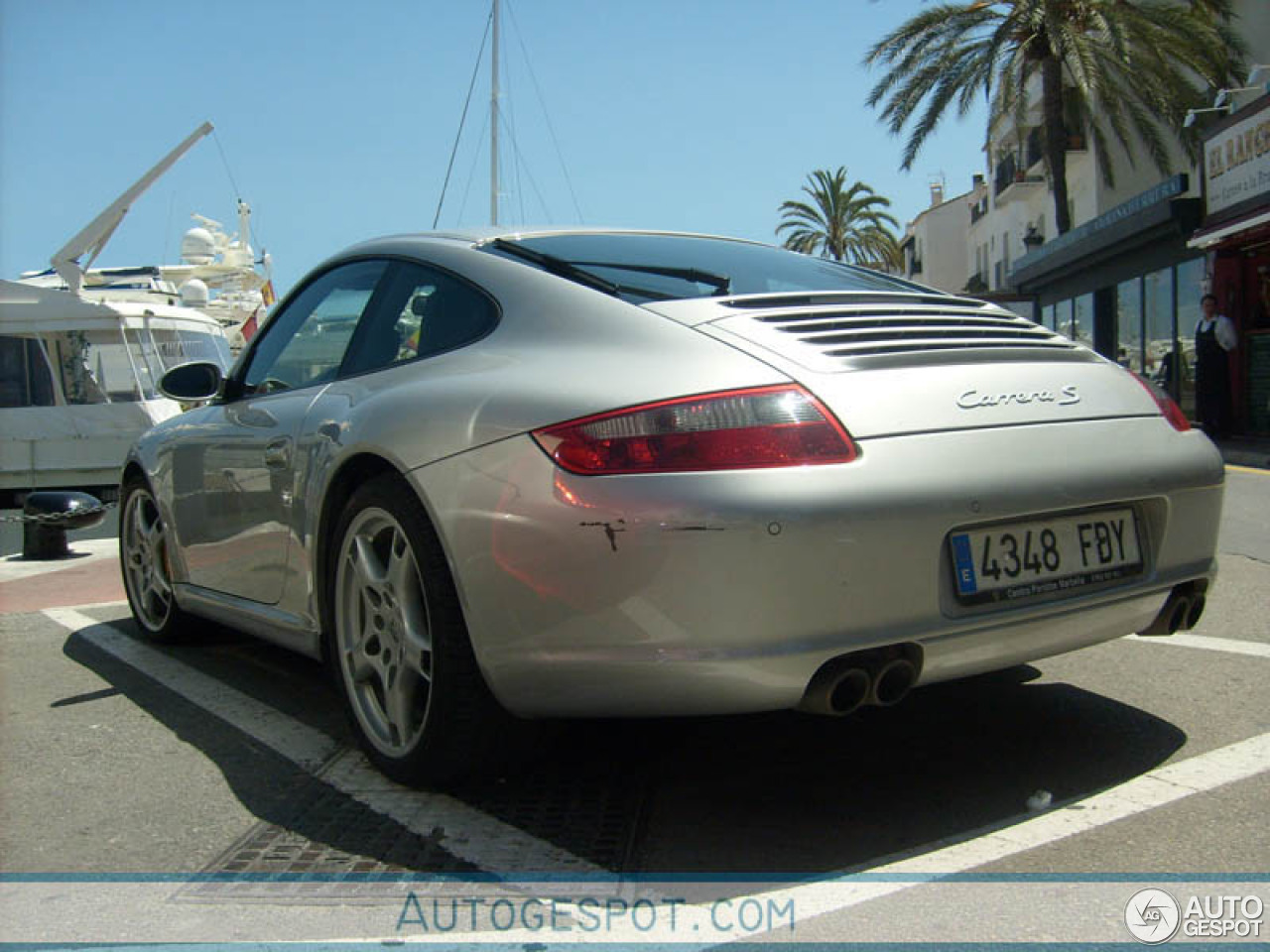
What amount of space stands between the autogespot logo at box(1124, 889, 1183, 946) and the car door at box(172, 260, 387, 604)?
236 cm

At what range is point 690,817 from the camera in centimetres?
285

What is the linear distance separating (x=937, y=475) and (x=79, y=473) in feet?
55.9

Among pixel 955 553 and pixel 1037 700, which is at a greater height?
pixel 955 553

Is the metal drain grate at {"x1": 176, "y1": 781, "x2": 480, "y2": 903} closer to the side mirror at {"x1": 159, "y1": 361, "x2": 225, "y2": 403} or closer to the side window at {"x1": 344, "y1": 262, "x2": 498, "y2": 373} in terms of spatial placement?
the side window at {"x1": 344, "y1": 262, "x2": 498, "y2": 373}

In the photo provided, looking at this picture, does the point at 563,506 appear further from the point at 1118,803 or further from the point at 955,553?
the point at 1118,803

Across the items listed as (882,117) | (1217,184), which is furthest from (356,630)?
(882,117)

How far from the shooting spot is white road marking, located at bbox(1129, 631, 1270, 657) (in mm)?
4234

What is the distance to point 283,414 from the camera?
3.72m

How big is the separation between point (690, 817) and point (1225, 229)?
16755 millimetres

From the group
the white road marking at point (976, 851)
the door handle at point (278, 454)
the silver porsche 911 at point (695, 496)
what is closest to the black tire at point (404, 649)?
the silver porsche 911 at point (695, 496)

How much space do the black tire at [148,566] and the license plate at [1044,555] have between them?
315 centimetres

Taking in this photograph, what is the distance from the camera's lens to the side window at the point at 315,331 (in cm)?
376

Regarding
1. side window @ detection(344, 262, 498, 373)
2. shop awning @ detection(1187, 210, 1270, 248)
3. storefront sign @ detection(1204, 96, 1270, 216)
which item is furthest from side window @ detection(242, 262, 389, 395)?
storefront sign @ detection(1204, 96, 1270, 216)

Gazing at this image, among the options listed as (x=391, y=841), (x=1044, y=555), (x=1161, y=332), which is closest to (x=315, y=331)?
(x=391, y=841)
